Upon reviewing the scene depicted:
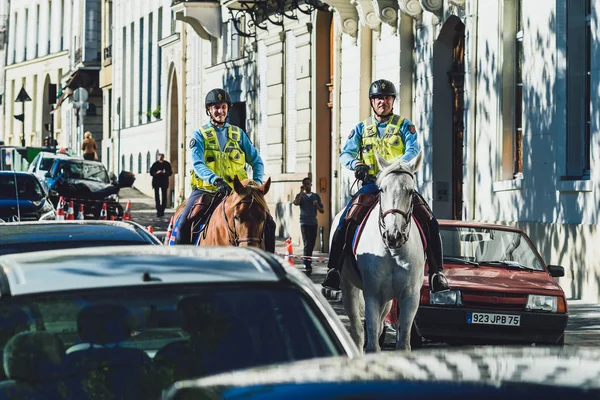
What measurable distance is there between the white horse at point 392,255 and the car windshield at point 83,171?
3077 cm

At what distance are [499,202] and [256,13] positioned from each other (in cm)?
1521

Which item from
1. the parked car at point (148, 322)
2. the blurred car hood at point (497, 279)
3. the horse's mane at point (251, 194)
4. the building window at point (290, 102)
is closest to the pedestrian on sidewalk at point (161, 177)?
the building window at point (290, 102)

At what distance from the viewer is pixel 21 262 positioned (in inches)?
222

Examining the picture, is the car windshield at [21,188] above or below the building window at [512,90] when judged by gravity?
below

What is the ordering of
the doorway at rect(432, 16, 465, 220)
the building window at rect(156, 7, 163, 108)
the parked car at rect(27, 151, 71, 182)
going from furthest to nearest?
the building window at rect(156, 7, 163, 108)
the parked car at rect(27, 151, 71, 182)
the doorway at rect(432, 16, 465, 220)

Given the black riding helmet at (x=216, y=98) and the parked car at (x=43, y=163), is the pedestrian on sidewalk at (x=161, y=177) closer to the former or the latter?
the parked car at (x=43, y=163)

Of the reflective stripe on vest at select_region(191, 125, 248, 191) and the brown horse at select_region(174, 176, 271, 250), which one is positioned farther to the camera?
the reflective stripe on vest at select_region(191, 125, 248, 191)

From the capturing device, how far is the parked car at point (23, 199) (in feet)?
95.3

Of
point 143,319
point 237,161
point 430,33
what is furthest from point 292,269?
point 430,33

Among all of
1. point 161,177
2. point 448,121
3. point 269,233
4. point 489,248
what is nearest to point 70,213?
point 161,177

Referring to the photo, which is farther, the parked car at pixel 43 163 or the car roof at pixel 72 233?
the parked car at pixel 43 163

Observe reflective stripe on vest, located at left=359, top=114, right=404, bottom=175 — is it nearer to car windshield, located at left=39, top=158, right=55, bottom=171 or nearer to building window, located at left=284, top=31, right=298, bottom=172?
building window, located at left=284, top=31, right=298, bottom=172

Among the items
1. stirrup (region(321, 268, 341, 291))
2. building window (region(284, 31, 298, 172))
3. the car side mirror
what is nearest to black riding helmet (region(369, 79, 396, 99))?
stirrup (region(321, 268, 341, 291))

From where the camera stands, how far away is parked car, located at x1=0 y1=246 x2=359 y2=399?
527 centimetres
